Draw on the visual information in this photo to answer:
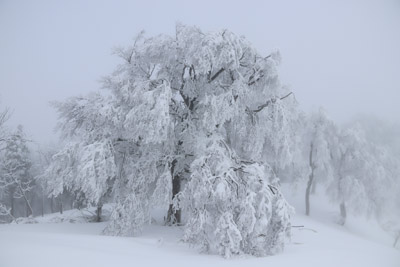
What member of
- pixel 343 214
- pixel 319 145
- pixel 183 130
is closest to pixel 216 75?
pixel 183 130

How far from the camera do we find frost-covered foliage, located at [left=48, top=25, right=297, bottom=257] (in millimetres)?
9961

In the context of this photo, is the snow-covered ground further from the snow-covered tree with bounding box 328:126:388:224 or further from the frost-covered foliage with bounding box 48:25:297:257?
the snow-covered tree with bounding box 328:126:388:224

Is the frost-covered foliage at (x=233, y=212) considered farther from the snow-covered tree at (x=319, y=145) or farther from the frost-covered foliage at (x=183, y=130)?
the snow-covered tree at (x=319, y=145)

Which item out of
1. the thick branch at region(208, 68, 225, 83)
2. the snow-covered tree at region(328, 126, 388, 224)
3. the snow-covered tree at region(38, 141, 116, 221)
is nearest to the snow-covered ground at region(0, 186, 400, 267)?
the snow-covered tree at region(38, 141, 116, 221)

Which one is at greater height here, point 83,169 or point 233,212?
point 83,169

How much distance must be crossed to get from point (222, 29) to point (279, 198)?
7.33 metres

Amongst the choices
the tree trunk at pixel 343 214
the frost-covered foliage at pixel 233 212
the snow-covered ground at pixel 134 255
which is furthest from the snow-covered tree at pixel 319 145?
the frost-covered foliage at pixel 233 212

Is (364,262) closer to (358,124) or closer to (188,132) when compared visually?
(188,132)

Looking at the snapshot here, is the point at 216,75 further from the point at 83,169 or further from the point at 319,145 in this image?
the point at 319,145

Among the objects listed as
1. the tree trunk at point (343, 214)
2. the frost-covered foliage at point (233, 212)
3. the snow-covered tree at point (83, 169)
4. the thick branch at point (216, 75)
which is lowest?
the tree trunk at point (343, 214)

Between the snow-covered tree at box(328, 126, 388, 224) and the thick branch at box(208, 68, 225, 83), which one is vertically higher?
the thick branch at box(208, 68, 225, 83)

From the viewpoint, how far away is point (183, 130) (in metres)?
13.6

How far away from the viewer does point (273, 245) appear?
29.9 ft

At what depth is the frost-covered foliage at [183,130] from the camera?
32.7 ft
